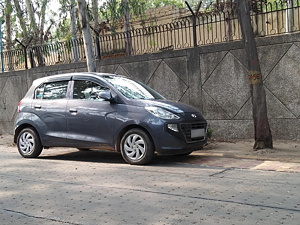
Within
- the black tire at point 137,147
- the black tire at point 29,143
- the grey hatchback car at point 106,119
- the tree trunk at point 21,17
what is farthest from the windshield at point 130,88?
the tree trunk at point 21,17

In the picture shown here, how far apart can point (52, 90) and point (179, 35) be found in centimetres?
436

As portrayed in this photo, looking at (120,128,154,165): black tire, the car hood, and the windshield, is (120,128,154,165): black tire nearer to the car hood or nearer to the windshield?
the car hood

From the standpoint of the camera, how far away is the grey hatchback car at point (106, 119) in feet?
22.6

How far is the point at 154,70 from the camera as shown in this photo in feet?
35.9

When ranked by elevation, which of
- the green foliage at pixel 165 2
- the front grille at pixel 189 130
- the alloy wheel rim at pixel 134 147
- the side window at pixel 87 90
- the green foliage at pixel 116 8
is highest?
the green foliage at pixel 165 2

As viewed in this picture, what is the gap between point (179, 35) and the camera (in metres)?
10.8

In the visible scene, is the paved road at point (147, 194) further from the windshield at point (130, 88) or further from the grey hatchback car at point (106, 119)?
the windshield at point (130, 88)

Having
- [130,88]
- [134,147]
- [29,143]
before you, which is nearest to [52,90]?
[29,143]

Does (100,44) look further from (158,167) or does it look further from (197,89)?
(158,167)

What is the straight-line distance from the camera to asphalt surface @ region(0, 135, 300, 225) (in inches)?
161

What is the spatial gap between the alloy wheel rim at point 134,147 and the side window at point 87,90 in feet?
3.72

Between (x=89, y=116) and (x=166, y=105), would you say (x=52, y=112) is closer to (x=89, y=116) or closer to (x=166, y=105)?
(x=89, y=116)

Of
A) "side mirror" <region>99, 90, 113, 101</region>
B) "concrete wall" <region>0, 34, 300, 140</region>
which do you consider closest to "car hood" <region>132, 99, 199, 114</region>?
"side mirror" <region>99, 90, 113, 101</region>

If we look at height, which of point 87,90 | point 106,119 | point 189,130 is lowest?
point 189,130
